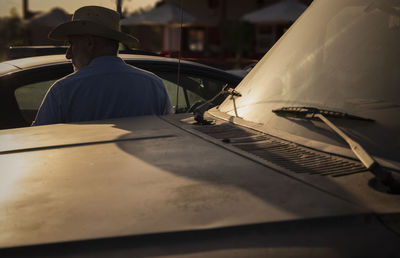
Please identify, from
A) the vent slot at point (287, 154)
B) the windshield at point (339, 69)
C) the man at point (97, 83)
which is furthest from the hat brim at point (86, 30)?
the vent slot at point (287, 154)

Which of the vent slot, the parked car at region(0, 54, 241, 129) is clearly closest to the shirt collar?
the parked car at region(0, 54, 241, 129)

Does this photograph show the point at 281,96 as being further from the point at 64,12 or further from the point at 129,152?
the point at 64,12

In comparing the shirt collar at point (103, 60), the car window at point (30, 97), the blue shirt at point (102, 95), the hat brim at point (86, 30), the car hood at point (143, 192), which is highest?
the hat brim at point (86, 30)

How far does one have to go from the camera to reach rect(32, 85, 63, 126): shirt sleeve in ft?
11.6

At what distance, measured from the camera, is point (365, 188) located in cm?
150

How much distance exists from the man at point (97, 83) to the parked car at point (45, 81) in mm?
340

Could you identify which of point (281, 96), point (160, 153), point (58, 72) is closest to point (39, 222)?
point (160, 153)

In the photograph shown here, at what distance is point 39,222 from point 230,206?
417mm

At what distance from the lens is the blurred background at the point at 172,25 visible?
15.5 ft

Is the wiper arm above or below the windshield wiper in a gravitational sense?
below

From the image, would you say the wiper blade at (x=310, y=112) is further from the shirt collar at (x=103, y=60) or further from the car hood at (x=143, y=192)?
the shirt collar at (x=103, y=60)

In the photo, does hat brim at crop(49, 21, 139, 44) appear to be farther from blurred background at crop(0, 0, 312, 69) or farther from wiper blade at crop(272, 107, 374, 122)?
wiper blade at crop(272, 107, 374, 122)

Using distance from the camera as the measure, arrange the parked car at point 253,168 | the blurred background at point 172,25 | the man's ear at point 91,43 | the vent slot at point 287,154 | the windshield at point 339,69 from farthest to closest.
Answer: the blurred background at point 172,25 < the man's ear at point 91,43 < the windshield at point 339,69 < the vent slot at point 287,154 < the parked car at point 253,168

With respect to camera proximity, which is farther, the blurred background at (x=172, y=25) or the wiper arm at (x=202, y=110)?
the blurred background at (x=172, y=25)
